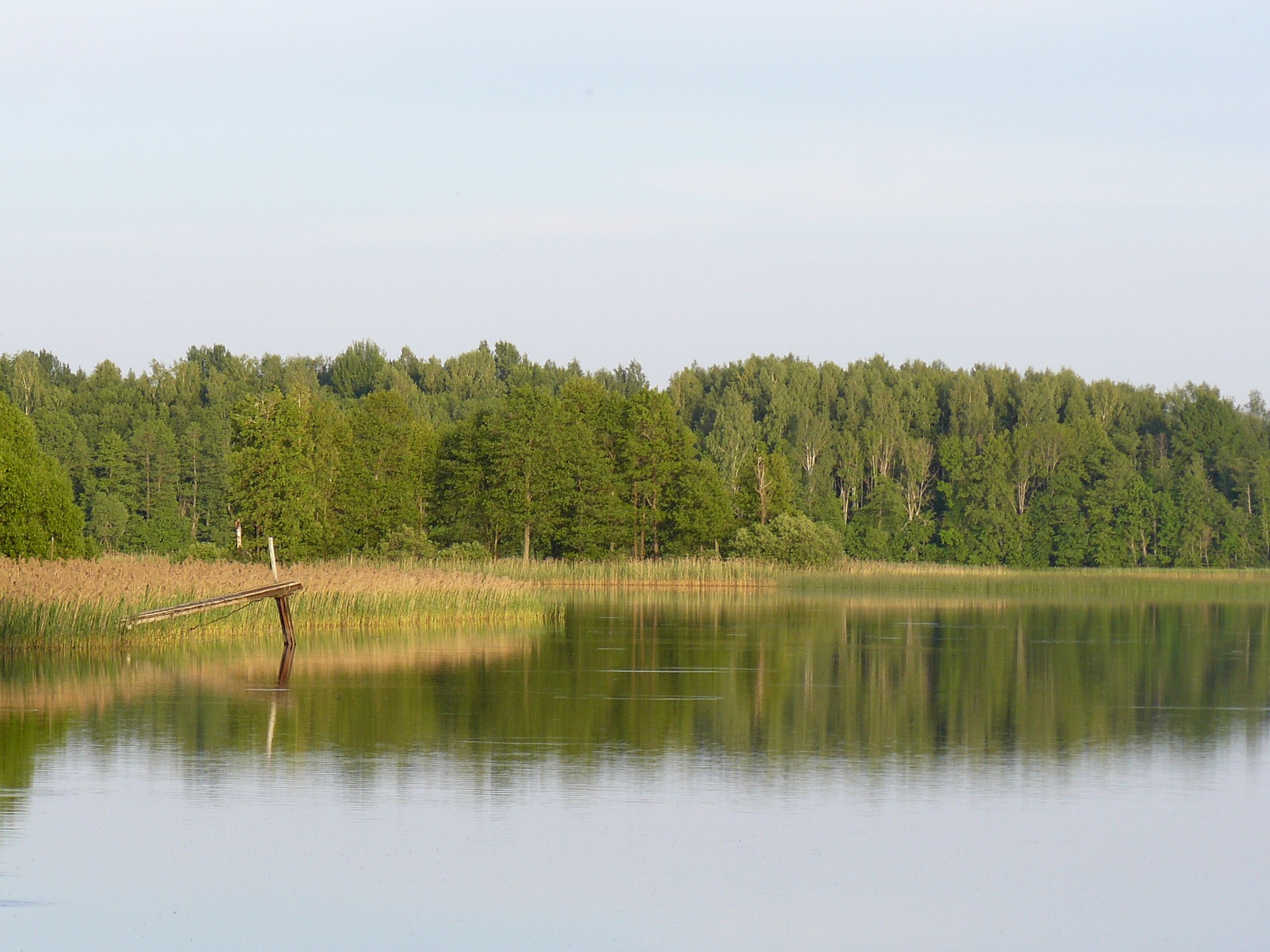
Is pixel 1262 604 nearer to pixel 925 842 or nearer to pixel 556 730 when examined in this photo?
pixel 556 730

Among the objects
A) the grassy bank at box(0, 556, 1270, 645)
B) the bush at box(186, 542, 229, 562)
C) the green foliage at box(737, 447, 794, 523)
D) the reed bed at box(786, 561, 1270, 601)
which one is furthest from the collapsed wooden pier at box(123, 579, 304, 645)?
the green foliage at box(737, 447, 794, 523)

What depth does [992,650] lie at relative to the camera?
107 feet

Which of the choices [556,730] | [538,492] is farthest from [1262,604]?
[556,730]

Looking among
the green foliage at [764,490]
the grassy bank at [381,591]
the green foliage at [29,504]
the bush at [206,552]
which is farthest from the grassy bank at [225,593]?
the green foliage at [764,490]

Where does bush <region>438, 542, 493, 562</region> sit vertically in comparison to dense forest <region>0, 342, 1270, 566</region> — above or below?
below

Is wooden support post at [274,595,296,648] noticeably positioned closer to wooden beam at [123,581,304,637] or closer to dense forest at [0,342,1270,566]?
wooden beam at [123,581,304,637]

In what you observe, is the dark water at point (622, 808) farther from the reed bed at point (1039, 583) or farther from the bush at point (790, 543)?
the bush at point (790, 543)

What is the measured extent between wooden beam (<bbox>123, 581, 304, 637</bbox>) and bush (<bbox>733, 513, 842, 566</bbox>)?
1894 inches

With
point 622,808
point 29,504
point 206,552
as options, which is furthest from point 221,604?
point 206,552

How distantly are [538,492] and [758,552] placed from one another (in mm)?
11212

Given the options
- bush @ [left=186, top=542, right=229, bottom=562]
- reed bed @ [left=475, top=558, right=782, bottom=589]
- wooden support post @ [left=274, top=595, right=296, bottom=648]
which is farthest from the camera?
reed bed @ [left=475, top=558, right=782, bottom=589]

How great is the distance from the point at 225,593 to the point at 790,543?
47.0m

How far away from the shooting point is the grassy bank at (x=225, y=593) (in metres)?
27.4

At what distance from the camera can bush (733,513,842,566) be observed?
7525 centimetres
